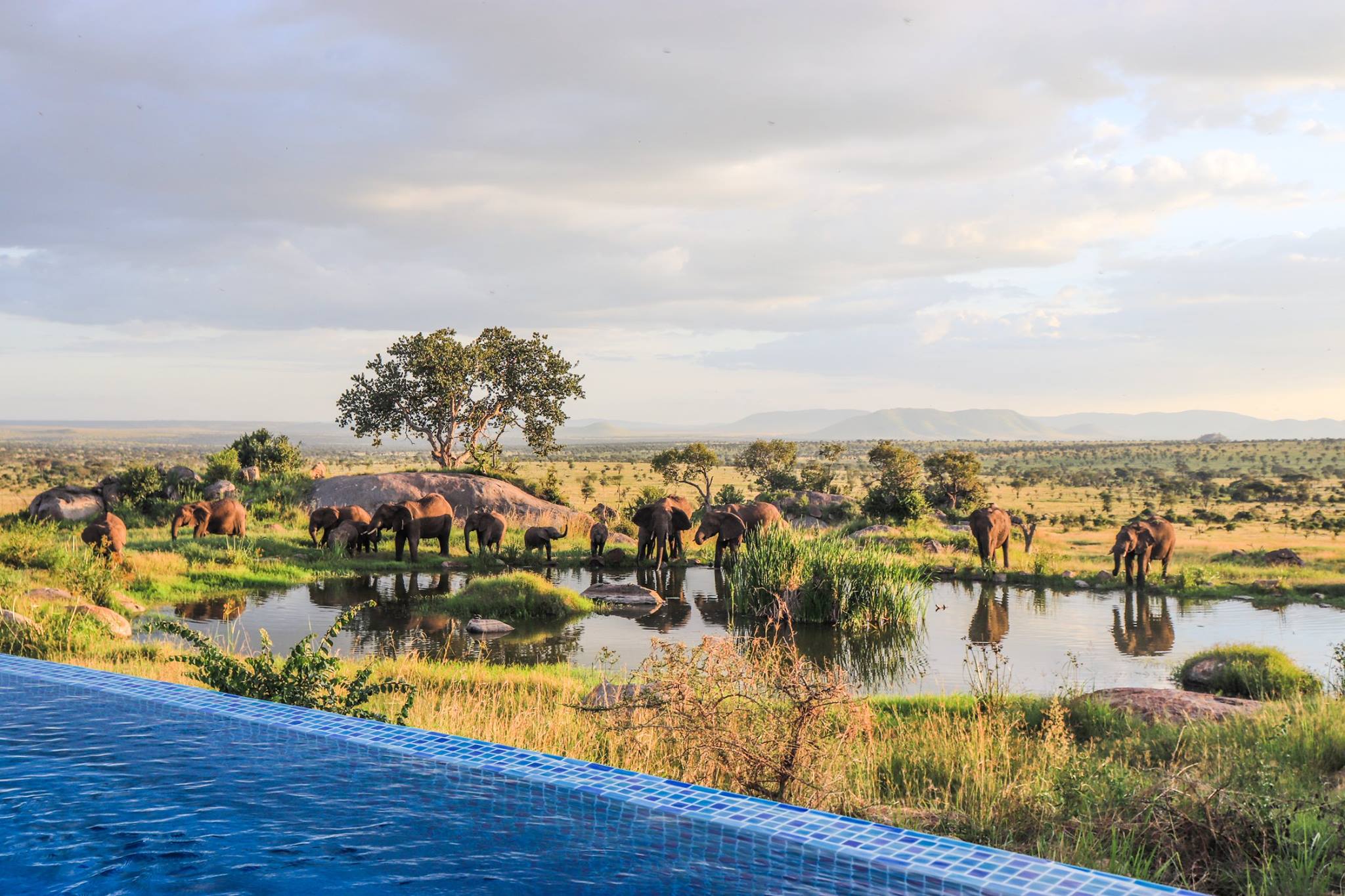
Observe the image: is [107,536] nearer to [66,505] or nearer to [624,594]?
[66,505]

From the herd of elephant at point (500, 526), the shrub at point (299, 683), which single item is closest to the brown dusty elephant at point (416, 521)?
the herd of elephant at point (500, 526)

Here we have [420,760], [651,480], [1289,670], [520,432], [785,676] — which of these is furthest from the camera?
[651,480]

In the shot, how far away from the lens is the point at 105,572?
16359 millimetres

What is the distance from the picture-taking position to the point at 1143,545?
68.3 ft

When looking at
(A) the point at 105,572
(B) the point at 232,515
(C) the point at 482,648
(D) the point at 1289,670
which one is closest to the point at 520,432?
(B) the point at 232,515

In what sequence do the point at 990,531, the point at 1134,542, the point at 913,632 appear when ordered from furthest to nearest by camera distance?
the point at 990,531, the point at 1134,542, the point at 913,632

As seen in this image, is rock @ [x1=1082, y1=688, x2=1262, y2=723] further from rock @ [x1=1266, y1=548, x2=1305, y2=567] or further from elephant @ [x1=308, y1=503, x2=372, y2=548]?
elephant @ [x1=308, y1=503, x2=372, y2=548]

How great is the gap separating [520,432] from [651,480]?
29.5 m

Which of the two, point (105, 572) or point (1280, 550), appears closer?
point (105, 572)

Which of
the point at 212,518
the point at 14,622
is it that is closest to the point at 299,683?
the point at 14,622

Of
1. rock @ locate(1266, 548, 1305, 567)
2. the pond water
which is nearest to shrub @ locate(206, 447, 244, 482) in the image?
the pond water

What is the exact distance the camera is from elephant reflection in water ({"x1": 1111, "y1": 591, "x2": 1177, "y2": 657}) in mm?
14773

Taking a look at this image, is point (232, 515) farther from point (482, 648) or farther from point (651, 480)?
point (651, 480)

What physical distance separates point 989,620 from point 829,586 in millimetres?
2851
